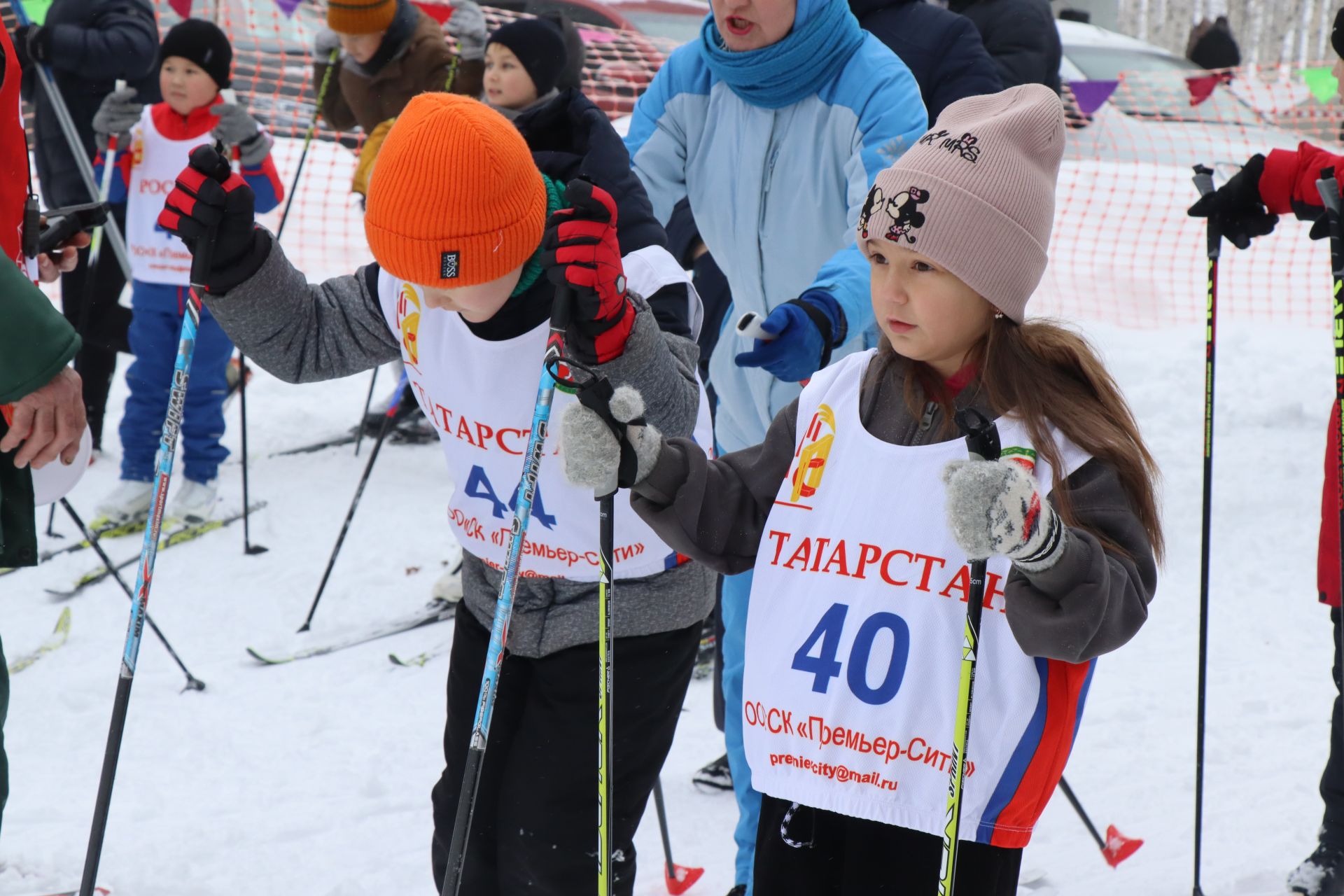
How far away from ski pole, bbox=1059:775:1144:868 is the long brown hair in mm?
1784

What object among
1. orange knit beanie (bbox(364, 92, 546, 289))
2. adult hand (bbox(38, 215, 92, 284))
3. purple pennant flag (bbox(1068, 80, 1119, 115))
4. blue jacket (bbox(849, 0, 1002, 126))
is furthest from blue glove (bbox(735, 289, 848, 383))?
purple pennant flag (bbox(1068, 80, 1119, 115))

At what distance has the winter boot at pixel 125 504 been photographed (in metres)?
5.79

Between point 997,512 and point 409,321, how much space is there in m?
1.28

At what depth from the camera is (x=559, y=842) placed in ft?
7.63

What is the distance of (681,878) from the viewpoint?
344cm

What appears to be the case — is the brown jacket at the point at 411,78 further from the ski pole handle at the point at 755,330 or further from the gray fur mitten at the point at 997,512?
the gray fur mitten at the point at 997,512

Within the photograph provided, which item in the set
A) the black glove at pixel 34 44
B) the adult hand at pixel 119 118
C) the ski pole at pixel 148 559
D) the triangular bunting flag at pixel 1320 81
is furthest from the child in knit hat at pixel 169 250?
the triangular bunting flag at pixel 1320 81

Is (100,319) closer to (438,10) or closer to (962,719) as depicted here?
(438,10)

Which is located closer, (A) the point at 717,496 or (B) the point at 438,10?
(A) the point at 717,496

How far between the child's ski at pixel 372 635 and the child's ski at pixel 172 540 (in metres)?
0.74

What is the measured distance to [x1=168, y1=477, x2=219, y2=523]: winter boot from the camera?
5.89 meters

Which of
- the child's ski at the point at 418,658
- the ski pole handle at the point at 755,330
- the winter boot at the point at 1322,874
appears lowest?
the child's ski at the point at 418,658

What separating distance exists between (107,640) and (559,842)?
3.08m

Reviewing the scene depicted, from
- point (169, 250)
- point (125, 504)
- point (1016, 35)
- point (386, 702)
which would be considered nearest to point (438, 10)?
point (169, 250)
